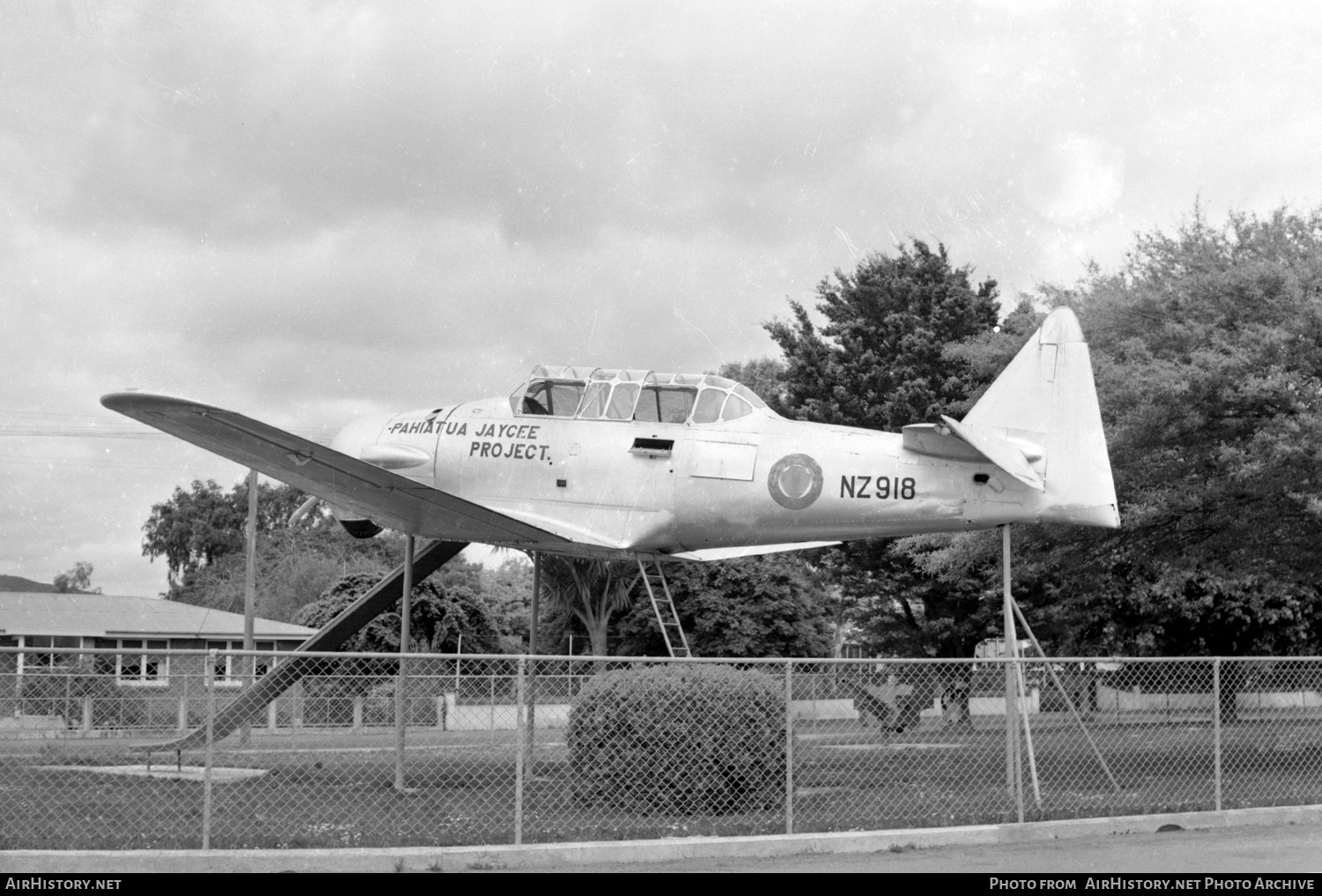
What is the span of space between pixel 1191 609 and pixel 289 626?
3055 centimetres

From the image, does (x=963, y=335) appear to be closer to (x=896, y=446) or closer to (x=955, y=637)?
(x=955, y=637)

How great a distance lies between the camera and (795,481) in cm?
1521

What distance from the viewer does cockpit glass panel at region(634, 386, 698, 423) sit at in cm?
1598

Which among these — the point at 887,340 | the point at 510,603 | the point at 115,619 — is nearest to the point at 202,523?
the point at 510,603

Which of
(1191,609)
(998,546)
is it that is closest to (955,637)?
(1191,609)

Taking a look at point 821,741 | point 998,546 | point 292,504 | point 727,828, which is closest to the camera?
point 727,828

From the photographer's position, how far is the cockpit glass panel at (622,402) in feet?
53.0

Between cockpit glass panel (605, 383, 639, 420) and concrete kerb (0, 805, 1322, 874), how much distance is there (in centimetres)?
643

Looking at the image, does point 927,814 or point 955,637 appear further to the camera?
point 955,637

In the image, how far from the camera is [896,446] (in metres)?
15.0

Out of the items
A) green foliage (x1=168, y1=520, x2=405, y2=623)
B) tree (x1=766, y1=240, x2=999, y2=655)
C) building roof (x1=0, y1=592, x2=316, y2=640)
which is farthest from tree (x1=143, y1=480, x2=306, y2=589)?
tree (x1=766, y1=240, x2=999, y2=655)

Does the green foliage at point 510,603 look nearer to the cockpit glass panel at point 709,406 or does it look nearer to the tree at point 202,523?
the tree at point 202,523

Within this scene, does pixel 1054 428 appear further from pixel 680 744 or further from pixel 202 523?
pixel 202 523

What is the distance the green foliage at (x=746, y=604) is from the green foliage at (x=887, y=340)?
7.01 meters
